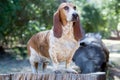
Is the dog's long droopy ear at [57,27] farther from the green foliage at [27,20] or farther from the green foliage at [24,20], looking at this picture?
the green foliage at [27,20]

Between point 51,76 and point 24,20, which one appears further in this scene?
point 24,20

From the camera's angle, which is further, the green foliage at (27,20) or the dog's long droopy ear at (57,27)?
the green foliage at (27,20)

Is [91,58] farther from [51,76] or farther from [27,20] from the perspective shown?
[27,20]

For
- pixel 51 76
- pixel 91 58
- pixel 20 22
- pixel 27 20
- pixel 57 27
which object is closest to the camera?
pixel 51 76

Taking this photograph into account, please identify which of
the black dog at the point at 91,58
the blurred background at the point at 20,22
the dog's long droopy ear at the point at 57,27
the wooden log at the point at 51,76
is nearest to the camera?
the wooden log at the point at 51,76

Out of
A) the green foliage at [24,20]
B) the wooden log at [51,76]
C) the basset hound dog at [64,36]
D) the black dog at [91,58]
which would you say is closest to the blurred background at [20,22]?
the green foliage at [24,20]

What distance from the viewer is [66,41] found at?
2.36m

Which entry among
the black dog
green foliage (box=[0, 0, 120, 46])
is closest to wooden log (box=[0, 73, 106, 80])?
the black dog

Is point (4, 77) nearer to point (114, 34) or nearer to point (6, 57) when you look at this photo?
point (6, 57)

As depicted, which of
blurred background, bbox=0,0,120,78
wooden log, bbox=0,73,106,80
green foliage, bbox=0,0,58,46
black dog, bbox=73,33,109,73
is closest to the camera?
→ wooden log, bbox=0,73,106,80

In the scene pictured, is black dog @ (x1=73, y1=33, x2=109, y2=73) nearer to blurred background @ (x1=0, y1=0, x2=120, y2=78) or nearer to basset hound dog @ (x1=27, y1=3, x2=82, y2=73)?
basset hound dog @ (x1=27, y1=3, x2=82, y2=73)

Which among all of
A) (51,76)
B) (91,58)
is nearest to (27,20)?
(91,58)

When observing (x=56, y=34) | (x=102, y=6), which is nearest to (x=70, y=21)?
(x=56, y=34)

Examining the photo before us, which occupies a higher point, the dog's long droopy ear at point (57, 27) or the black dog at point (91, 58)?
the dog's long droopy ear at point (57, 27)
